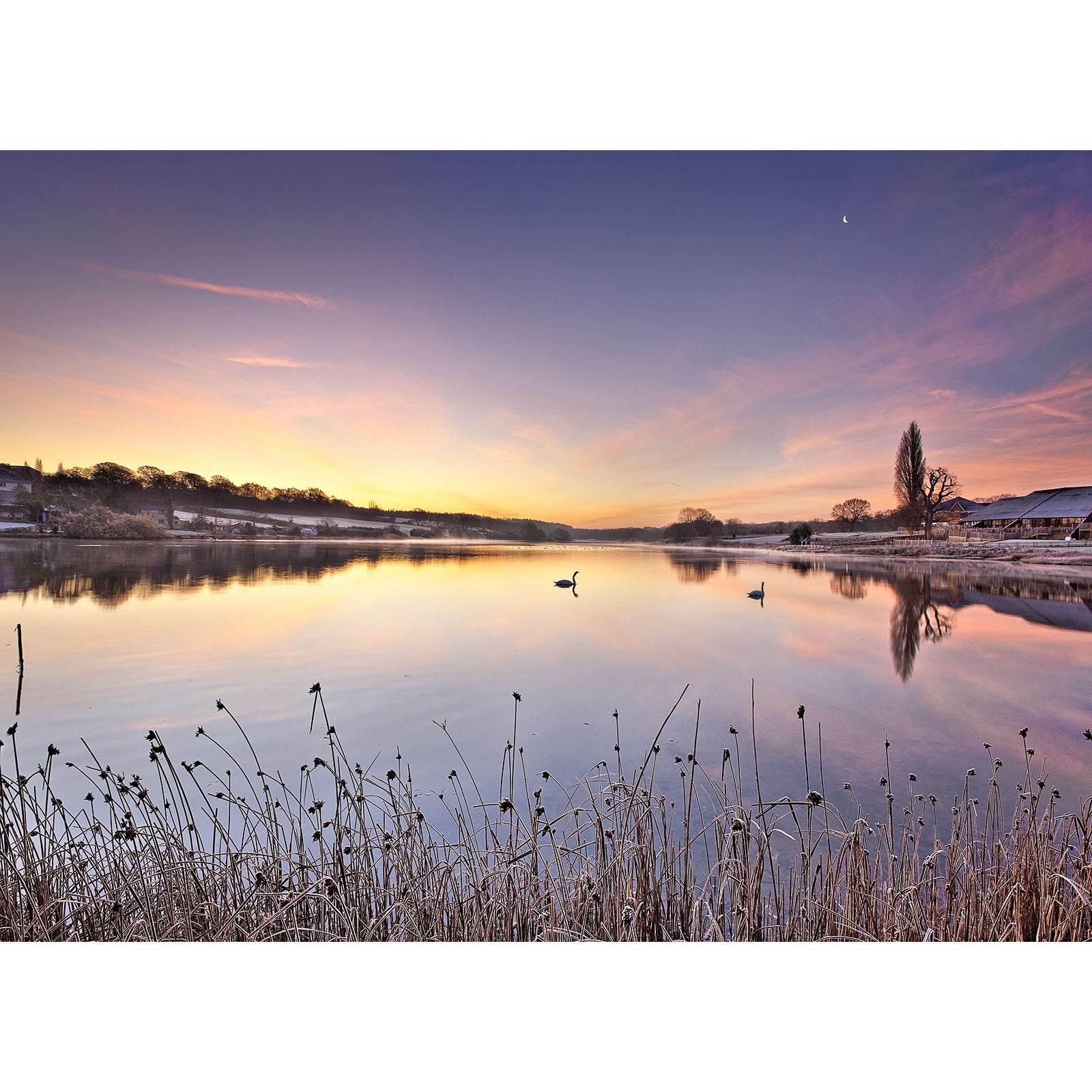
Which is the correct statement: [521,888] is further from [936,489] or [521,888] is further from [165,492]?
[165,492]

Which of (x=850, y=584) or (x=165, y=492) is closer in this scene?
(x=165, y=492)

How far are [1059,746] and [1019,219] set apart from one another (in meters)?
4.86

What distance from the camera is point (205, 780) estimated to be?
293cm

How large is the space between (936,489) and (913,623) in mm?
2230

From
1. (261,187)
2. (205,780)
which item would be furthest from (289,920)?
(261,187)

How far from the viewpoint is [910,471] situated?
6.09 meters

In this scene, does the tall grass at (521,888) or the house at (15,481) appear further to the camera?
the house at (15,481)

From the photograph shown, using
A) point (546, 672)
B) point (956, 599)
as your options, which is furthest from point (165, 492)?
point (956, 599)

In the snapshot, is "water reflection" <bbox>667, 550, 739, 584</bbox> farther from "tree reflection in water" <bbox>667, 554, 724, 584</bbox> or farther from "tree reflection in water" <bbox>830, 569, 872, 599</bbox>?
"tree reflection in water" <bbox>830, 569, 872, 599</bbox>

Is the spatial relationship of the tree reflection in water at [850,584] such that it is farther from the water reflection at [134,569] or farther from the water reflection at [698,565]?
the water reflection at [134,569]

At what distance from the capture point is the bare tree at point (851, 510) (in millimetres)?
7418

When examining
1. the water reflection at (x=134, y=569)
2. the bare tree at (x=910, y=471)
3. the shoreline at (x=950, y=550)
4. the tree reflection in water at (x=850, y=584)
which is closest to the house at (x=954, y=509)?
the bare tree at (x=910, y=471)

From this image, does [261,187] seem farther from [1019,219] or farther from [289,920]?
[1019,219]

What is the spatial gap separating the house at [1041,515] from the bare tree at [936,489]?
0.82 m
